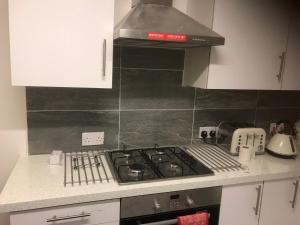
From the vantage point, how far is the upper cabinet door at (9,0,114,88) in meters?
1.24

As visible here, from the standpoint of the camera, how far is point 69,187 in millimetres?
1293

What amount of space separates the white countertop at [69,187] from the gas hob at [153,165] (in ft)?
0.18

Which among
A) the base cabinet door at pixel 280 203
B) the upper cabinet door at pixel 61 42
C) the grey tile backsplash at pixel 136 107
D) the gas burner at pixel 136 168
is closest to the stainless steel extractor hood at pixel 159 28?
the upper cabinet door at pixel 61 42

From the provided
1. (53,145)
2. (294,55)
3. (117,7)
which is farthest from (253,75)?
(53,145)

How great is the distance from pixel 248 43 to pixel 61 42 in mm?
1109

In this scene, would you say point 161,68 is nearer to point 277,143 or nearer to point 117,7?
point 117,7

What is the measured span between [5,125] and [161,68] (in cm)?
105

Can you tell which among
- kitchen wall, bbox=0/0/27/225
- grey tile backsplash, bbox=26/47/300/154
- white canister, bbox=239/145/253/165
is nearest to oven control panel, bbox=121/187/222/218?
white canister, bbox=239/145/253/165

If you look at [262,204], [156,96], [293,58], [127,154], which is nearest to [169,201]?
[127,154]

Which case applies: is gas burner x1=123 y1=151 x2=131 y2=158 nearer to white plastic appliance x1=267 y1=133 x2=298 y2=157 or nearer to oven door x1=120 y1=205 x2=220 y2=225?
oven door x1=120 y1=205 x2=220 y2=225

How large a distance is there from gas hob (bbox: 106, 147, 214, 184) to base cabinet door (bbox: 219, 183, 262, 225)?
0.62 ft

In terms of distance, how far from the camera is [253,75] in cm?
171

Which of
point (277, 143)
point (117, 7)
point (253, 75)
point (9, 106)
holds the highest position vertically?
point (117, 7)

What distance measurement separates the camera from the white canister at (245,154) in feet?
5.73
